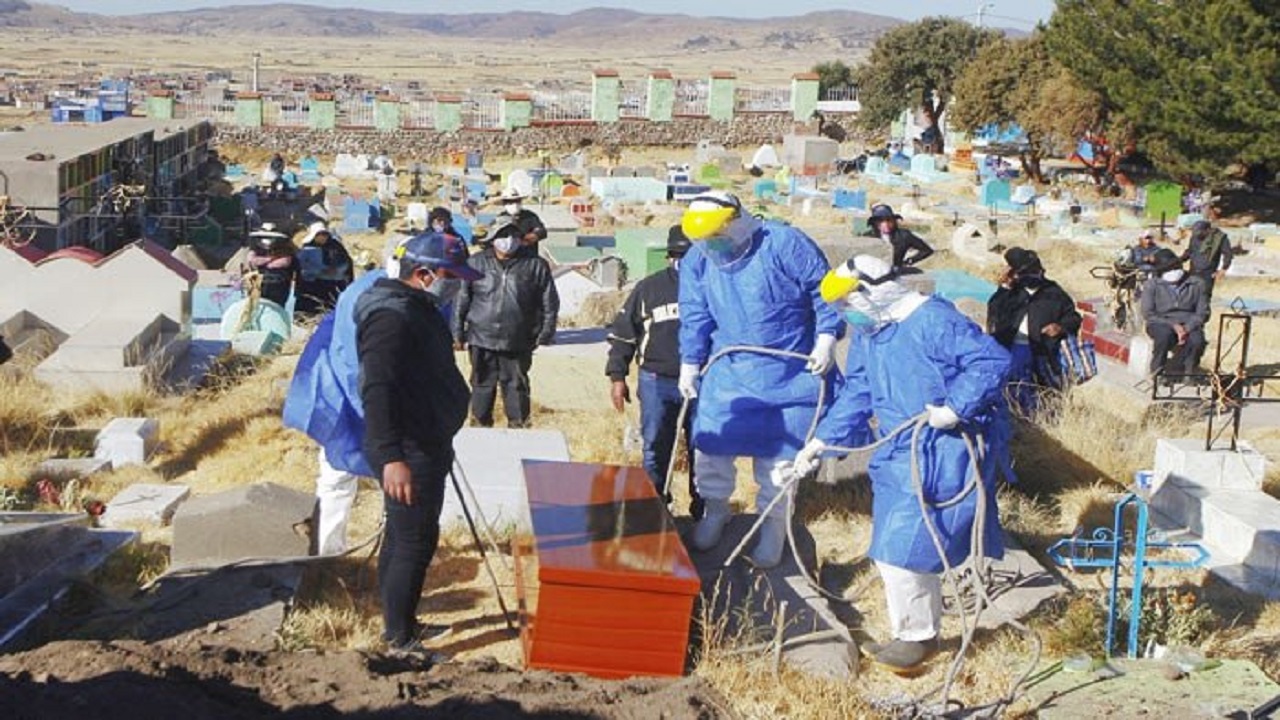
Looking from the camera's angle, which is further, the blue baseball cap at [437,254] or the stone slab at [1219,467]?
the stone slab at [1219,467]

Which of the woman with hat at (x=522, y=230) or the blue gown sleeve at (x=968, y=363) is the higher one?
the blue gown sleeve at (x=968, y=363)

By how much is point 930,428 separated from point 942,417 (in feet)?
0.47

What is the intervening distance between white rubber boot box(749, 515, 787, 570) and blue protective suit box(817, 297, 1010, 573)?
2.89 ft

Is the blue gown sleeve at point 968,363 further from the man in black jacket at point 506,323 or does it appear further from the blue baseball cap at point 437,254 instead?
the man in black jacket at point 506,323

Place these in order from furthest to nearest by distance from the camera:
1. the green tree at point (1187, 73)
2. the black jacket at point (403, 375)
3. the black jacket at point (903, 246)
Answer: the green tree at point (1187, 73) → the black jacket at point (903, 246) → the black jacket at point (403, 375)

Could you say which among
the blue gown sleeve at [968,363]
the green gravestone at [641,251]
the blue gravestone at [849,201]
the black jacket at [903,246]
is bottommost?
the blue gravestone at [849,201]

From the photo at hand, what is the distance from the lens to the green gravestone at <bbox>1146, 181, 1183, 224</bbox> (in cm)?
2886

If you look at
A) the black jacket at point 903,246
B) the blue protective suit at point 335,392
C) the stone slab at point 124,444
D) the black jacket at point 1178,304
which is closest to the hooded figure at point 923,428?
the blue protective suit at point 335,392

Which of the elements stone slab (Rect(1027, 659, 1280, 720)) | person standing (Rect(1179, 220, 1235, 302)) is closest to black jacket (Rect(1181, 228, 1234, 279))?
person standing (Rect(1179, 220, 1235, 302))

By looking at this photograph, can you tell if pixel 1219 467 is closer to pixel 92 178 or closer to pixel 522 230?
pixel 522 230

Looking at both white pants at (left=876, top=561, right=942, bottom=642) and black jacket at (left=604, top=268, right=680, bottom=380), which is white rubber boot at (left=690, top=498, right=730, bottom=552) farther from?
white pants at (left=876, top=561, right=942, bottom=642)

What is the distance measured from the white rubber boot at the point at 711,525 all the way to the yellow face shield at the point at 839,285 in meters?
1.29

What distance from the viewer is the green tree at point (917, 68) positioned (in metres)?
46.9

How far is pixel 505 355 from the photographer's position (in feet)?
28.5
